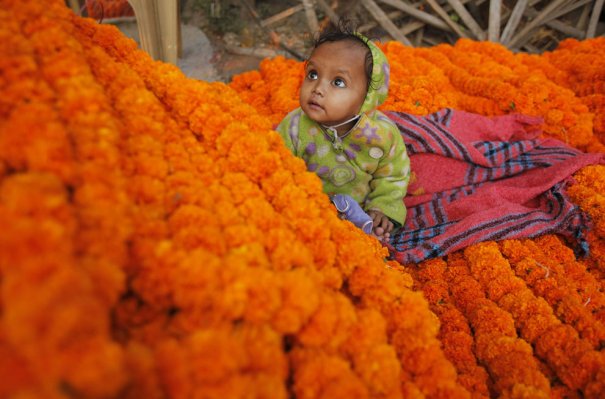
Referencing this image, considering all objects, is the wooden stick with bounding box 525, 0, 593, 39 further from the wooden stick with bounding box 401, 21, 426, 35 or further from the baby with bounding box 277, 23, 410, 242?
the baby with bounding box 277, 23, 410, 242

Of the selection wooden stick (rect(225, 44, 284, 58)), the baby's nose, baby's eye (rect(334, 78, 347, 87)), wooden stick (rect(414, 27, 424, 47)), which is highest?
baby's eye (rect(334, 78, 347, 87))

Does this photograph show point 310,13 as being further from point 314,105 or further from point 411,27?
point 314,105

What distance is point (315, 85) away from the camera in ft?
6.79

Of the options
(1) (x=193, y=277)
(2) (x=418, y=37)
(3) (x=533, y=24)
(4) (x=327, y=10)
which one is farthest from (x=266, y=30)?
(1) (x=193, y=277)

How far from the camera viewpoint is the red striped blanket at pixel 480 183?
2.23 m

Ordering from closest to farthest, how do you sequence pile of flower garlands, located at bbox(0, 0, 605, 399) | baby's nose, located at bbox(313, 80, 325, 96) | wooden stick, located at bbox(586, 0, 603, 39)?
pile of flower garlands, located at bbox(0, 0, 605, 399), baby's nose, located at bbox(313, 80, 325, 96), wooden stick, located at bbox(586, 0, 603, 39)

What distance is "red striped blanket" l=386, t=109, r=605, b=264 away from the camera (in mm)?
2230

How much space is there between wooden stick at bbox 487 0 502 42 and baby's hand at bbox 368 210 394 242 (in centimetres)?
381

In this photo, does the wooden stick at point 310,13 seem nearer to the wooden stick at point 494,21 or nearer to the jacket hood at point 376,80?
the wooden stick at point 494,21

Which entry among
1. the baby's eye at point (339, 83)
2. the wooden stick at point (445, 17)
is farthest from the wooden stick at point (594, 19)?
the baby's eye at point (339, 83)

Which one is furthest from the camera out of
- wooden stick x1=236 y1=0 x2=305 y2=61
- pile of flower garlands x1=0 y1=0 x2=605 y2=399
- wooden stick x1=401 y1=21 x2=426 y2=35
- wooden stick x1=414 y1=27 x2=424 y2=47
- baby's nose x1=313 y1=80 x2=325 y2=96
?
wooden stick x1=414 y1=27 x2=424 y2=47

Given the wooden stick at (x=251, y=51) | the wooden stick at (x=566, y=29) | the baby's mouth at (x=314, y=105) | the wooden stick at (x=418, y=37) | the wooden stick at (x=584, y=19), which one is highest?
the baby's mouth at (x=314, y=105)

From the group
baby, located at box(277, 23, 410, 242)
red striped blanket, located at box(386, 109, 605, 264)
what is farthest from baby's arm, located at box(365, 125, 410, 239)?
red striped blanket, located at box(386, 109, 605, 264)

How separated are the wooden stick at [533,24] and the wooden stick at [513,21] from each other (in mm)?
119
